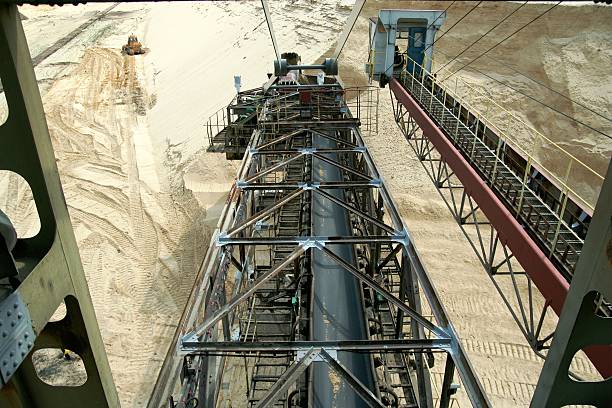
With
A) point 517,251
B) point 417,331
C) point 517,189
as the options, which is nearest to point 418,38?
point 517,189

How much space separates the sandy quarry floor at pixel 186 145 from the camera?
14.1m

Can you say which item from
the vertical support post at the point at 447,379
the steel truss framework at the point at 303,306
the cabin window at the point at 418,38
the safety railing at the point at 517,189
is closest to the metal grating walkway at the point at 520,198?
the safety railing at the point at 517,189

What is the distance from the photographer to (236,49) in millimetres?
41219

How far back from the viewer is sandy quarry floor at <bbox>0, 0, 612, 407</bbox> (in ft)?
46.3

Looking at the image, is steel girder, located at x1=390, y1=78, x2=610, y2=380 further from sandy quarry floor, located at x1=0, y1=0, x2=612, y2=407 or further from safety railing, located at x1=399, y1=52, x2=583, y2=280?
sandy quarry floor, located at x1=0, y1=0, x2=612, y2=407

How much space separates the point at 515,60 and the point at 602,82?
6.43m

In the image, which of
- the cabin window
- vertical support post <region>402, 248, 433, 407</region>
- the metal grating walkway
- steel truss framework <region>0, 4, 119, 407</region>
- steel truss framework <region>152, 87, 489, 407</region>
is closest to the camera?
steel truss framework <region>0, 4, 119, 407</region>

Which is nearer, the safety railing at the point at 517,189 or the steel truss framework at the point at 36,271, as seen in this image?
the steel truss framework at the point at 36,271

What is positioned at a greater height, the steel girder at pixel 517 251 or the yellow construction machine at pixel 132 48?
the yellow construction machine at pixel 132 48

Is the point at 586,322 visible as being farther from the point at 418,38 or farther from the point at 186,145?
the point at 186,145

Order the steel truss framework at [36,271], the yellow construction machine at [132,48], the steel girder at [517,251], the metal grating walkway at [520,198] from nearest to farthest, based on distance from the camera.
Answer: the steel truss framework at [36,271]
the steel girder at [517,251]
the metal grating walkway at [520,198]
the yellow construction machine at [132,48]

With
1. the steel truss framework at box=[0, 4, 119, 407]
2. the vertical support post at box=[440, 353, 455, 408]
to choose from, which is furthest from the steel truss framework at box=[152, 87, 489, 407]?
the steel truss framework at box=[0, 4, 119, 407]

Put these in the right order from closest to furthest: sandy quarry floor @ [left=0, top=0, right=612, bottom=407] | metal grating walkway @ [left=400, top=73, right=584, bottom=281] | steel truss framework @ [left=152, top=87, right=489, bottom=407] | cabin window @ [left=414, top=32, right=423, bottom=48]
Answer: steel truss framework @ [left=152, top=87, right=489, bottom=407], metal grating walkway @ [left=400, top=73, right=584, bottom=281], sandy quarry floor @ [left=0, top=0, right=612, bottom=407], cabin window @ [left=414, top=32, right=423, bottom=48]

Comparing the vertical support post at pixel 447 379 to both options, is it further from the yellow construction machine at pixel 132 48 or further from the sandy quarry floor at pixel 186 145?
the yellow construction machine at pixel 132 48
